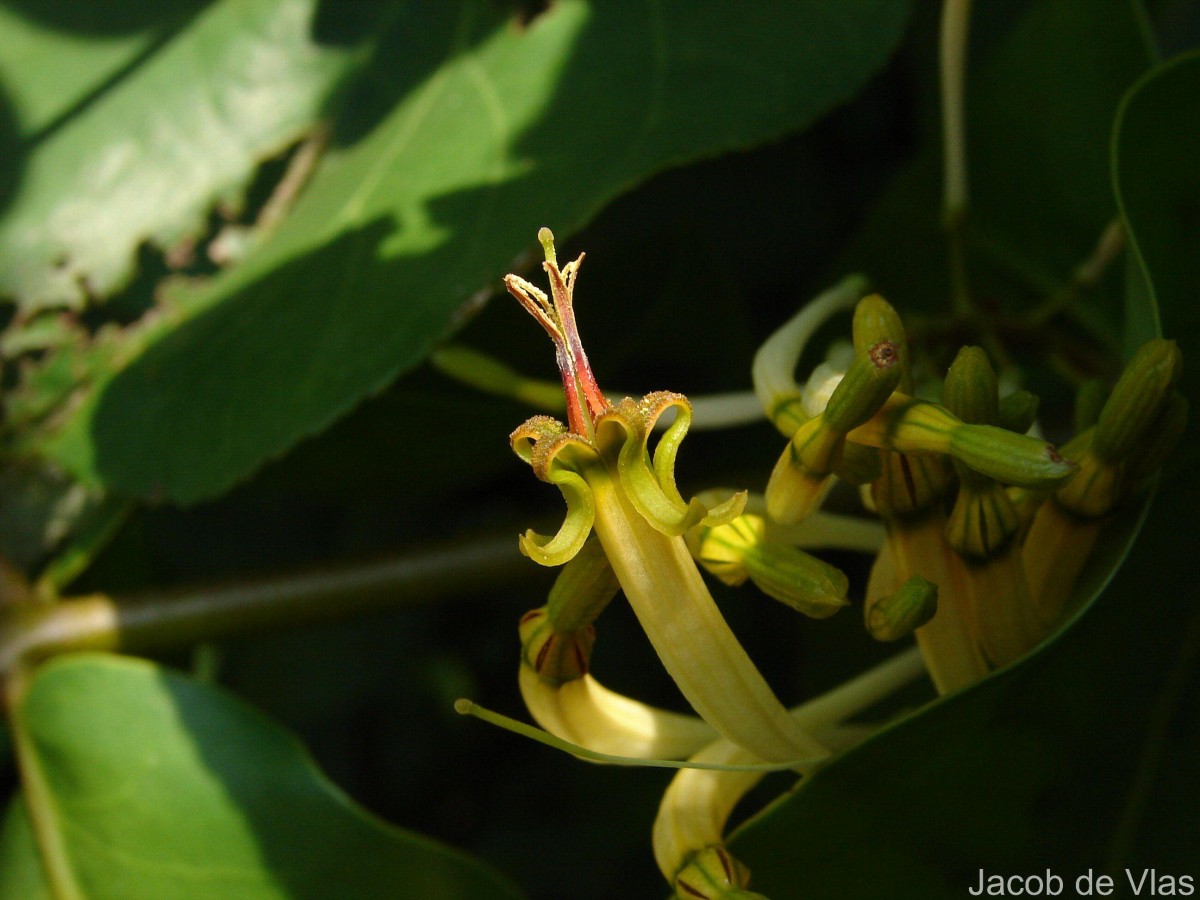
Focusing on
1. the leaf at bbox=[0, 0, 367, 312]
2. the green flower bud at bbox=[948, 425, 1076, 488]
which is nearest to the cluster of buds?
the green flower bud at bbox=[948, 425, 1076, 488]

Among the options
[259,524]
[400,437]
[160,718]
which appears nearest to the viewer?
[160,718]

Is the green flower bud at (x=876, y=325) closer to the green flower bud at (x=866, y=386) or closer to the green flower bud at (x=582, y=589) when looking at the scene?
the green flower bud at (x=866, y=386)

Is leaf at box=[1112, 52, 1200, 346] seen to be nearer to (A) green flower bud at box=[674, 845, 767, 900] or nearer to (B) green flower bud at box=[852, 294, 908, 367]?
(B) green flower bud at box=[852, 294, 908, 367]

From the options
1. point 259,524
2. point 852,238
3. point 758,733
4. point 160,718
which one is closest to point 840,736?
point 758,733

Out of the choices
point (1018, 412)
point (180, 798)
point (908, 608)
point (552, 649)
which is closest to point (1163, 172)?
point (1018, 412)

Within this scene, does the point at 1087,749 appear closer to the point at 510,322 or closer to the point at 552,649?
the point at 552,649

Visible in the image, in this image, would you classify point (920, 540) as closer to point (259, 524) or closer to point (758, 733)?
point (758, 733)
